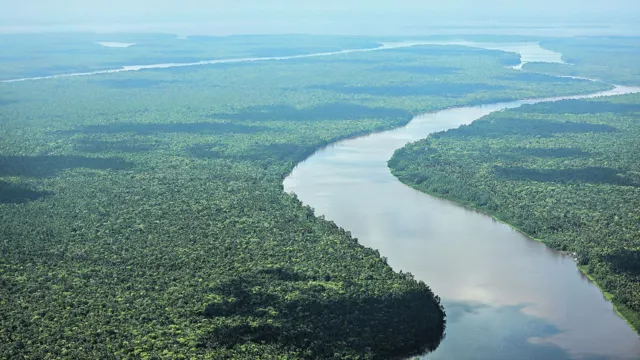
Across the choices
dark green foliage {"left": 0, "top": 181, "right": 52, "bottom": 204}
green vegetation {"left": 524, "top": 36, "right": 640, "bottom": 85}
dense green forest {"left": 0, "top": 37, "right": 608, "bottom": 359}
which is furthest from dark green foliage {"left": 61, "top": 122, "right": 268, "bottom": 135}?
green vegetation {"left": 524, "top": 36, "right": 640, "bottom": 85}

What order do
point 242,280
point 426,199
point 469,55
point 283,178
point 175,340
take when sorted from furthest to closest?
point 469,55 < point 283,178 < point 426,199 < point 242,280 < point 175,340

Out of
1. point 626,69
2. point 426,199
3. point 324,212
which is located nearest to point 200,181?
point 324,212

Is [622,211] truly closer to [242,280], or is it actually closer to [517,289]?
[517,289]

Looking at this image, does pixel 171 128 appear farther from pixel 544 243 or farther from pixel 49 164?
pixel 544 243

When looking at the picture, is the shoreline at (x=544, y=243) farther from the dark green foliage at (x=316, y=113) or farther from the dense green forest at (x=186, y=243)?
the dark green foliage at (x=316, y=113)

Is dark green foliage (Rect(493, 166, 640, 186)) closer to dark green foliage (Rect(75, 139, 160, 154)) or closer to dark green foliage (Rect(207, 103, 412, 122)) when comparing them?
dark green foliage (Rect(207, 103, 412, 122))

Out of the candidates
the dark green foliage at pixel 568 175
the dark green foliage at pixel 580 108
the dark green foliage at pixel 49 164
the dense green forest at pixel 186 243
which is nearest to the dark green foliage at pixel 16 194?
the dense green forest at pixel 186 243
